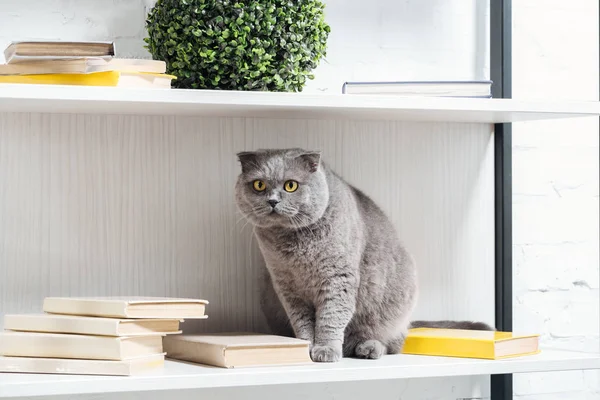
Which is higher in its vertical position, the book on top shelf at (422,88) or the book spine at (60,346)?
the book on top shelf at (422,88)

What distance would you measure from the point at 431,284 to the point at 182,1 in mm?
725

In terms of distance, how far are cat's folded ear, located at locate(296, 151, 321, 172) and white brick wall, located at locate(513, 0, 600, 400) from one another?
54 centimetres

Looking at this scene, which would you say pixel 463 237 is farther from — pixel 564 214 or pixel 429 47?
pixel 429 47

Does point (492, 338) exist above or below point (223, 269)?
below

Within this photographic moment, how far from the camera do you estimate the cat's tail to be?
4.90ft

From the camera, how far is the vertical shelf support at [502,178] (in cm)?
158

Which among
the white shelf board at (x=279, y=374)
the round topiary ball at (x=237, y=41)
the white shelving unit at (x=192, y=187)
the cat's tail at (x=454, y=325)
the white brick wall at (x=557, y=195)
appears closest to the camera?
the white shelf board at (x=279, y=374)

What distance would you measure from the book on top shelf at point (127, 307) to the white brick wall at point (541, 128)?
22.7 inches

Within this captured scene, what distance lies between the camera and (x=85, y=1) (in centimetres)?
140

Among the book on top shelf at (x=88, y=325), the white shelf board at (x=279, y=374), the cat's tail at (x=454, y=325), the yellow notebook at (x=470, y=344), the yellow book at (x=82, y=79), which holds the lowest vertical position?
the white shelf board at (x=279, y=374)

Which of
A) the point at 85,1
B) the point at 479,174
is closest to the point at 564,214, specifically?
the point at 479,174

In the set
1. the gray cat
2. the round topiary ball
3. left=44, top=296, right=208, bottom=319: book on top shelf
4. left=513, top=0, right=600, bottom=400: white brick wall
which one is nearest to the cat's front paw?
the gray cat

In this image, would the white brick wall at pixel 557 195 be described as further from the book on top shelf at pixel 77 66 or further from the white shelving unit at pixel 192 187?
the book on top shelf at pixel 77 66

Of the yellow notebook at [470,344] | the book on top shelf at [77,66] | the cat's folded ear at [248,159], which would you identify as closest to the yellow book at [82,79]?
the book on top shelf at [77,66]
